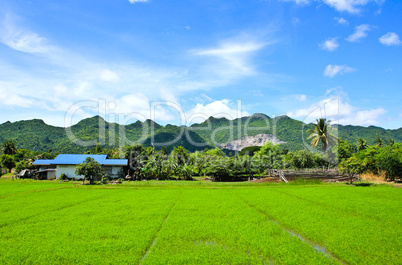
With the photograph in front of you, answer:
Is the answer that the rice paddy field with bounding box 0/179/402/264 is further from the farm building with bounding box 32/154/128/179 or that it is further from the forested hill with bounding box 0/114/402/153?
the forested hill with bounding box 0/114/402/153

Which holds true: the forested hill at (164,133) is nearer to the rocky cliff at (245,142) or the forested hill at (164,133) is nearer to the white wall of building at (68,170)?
the rocky cliff at (245,142)

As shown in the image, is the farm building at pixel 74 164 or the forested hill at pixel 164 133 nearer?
the farm building at pixel 74 164

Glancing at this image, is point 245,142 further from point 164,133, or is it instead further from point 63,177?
point 63,177

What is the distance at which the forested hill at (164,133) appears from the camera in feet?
340

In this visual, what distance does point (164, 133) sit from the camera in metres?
124

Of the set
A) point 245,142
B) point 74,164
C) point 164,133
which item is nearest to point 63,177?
point 74,164

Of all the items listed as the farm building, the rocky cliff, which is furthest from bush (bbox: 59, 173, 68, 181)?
the rocky cliff

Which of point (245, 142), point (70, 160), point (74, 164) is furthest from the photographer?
point (245, 142)

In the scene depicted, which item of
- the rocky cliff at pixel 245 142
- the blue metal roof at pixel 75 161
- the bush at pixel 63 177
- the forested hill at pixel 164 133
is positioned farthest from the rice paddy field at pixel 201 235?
the rocky cliff at pixel 245 142

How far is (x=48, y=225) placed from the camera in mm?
10938

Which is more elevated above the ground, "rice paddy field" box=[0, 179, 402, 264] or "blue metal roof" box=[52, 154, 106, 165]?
"blue metal roof" box=[52, 154, 106, 165]

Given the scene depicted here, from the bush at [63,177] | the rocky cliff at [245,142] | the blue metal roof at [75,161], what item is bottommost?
the bush at [63,177]

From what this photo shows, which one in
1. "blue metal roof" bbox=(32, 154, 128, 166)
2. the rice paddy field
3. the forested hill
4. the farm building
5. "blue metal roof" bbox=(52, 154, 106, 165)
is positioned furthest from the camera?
the forested hill

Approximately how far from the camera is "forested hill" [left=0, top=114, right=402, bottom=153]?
4082 inches
